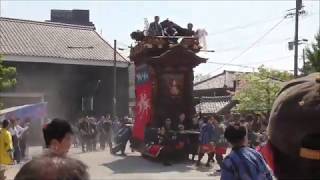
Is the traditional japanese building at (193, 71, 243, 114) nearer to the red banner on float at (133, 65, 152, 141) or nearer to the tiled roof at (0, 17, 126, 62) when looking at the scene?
the tiled roof at (0, 17, 126, 62)

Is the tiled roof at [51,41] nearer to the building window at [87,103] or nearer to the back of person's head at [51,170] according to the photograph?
the building window at [87,103]

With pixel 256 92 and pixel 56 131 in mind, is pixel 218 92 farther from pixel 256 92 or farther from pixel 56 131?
pixel 56 131

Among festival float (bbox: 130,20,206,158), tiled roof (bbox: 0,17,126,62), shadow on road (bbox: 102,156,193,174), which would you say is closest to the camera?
shadow on road (bbox: 102,156,193,174)

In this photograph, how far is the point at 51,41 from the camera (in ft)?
96.6

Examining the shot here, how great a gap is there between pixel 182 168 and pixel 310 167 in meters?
12.9

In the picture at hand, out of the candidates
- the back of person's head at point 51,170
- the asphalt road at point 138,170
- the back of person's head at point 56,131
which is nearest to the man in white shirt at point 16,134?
the asphalt road at point 138,170

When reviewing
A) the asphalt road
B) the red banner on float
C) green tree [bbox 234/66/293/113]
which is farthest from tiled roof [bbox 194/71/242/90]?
the asphalt road

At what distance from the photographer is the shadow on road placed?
569 inches

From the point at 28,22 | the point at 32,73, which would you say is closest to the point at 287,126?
the point at 32,73

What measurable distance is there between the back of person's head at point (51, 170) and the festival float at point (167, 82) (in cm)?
1378

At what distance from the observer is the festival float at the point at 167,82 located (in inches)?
623

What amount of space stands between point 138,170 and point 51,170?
1300 centimetres

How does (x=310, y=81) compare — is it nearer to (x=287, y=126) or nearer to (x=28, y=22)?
(x=287, y=126)

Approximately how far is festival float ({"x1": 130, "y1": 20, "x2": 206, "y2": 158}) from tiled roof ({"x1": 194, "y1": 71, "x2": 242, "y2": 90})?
30.0 metres
